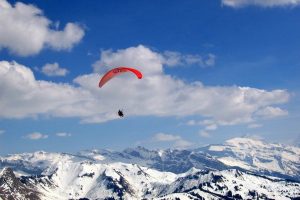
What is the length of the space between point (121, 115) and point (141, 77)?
15610 millimetres

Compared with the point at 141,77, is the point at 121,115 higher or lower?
lower

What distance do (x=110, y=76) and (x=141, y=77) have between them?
602 inches

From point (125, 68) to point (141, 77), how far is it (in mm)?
11909

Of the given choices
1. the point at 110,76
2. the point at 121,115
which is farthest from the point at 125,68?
the point at 121,115

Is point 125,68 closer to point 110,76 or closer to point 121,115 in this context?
point 110,76

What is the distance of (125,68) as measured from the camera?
171875 millimetres

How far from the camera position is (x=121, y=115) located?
166875 mm

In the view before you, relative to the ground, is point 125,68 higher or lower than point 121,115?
higher

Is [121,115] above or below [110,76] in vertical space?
below

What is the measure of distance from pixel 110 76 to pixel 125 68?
6187 millimetres

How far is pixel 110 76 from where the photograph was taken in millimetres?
172375
